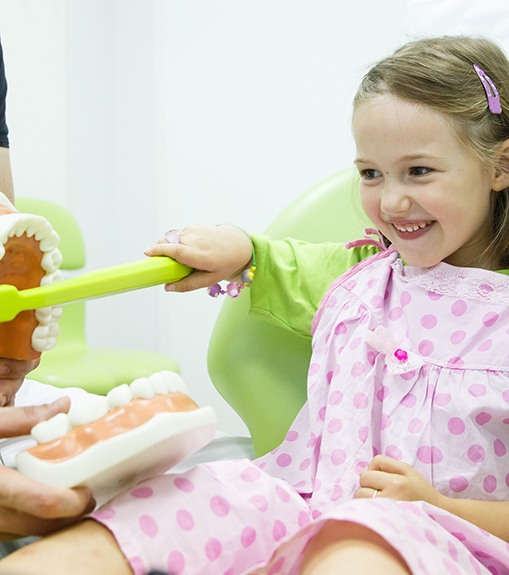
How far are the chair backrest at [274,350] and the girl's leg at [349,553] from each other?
378 mm

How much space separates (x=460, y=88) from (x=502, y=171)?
90 millimetres

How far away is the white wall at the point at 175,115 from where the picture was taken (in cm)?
168

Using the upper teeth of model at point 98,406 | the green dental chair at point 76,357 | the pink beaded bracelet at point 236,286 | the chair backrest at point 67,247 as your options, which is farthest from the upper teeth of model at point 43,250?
the chair backrest at point 67,247

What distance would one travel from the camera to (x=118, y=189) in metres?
2.15

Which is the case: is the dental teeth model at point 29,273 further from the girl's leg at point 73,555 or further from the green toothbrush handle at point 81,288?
the girl's leg at point 73,555

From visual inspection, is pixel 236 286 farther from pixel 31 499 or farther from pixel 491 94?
pixel 31 499

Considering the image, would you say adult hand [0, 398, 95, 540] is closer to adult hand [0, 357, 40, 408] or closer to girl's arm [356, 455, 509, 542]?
adult hand [0, 357, 40, 408]

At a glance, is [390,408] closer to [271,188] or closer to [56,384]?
[56,384]

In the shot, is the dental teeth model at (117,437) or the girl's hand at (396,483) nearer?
the dental teeth model at (117,437)

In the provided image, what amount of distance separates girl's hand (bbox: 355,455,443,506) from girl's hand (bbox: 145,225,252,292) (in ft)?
0.88

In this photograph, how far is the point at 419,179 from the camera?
710 millimetres

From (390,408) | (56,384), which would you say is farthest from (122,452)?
(56,384)

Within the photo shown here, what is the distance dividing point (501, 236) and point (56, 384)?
0.87m

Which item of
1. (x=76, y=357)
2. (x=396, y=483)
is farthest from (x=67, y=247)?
(x=396, y=483)
